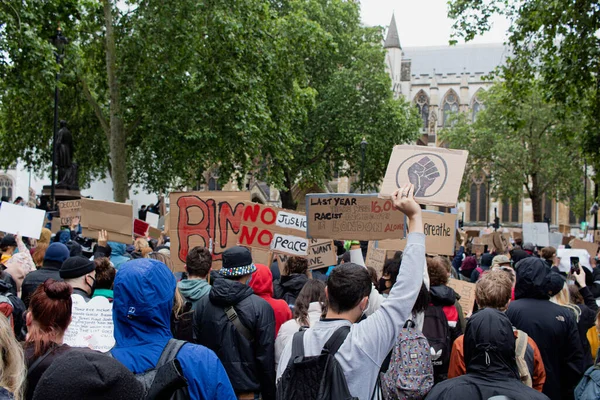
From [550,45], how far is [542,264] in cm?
1138

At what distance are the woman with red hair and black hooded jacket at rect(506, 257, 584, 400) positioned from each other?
9.79 ft

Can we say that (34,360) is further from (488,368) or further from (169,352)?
(488,368)

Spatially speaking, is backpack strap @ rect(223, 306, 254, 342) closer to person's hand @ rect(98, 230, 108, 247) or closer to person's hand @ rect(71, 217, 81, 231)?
person's hand @ rect(98, 230, 108, 247)

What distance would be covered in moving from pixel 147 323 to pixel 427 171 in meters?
1.88

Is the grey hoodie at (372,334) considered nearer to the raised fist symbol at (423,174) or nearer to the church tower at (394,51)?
the raised fist symbol at (423,174)

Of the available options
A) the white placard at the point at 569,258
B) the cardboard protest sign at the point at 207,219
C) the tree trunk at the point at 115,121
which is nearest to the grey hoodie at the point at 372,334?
the cardboard protest sign at the point at 207,219

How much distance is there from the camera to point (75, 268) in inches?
181

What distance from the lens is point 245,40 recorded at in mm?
19625

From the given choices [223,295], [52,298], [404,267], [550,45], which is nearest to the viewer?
[404,267]

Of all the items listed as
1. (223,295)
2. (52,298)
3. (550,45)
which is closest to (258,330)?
(223,295)

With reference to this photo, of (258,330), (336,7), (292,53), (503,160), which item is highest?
(336,7)

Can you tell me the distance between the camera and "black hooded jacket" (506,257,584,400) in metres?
4.49

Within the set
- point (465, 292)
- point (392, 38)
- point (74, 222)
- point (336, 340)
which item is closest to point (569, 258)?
point (465, 292)

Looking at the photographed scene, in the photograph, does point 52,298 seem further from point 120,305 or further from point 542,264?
point 542,264
